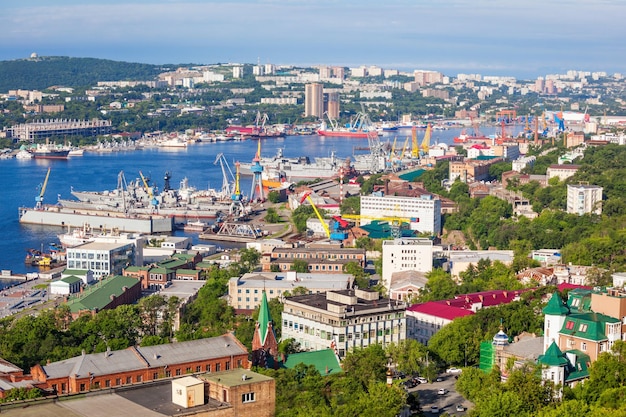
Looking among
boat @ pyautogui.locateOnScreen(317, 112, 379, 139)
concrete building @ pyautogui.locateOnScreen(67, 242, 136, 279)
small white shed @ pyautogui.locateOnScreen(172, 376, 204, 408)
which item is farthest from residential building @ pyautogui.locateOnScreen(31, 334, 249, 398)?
boat @ pyautogui.locateOnScreen(317, 112, 379, 139)

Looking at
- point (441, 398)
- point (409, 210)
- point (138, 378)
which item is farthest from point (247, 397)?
point (409, 210)

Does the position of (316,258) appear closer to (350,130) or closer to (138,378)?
(138,378)

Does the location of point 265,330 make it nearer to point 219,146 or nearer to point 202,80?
point 219,146

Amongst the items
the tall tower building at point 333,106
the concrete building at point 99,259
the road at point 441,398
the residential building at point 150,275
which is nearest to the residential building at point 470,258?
the residential building at point 150,275

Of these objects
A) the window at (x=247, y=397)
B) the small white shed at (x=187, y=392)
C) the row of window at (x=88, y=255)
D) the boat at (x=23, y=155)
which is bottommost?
the boat at (x=23, y=155)

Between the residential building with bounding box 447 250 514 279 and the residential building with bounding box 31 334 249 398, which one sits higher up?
the residential building with bounding box 31 334 249 398

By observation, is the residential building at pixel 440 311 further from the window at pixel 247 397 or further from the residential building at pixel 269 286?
the window at pixel 247 397

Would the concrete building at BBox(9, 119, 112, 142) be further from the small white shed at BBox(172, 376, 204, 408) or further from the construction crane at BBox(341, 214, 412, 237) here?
the small white shed at BBox(172, 376, 204, 408)
